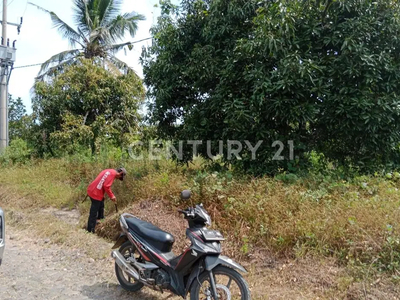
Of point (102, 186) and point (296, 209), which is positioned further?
point (102, 186)

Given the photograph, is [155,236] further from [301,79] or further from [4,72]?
[4,72]

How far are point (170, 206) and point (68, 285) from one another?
7.11 feet

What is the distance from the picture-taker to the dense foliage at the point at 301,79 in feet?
18.3

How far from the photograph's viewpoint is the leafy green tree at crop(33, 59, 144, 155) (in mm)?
11211

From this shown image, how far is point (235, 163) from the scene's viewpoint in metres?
6.58

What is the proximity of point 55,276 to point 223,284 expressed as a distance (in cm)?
234

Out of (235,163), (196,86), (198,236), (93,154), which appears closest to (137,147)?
(93,154)

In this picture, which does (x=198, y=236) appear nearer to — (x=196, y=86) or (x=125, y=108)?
(x=196, y=86)

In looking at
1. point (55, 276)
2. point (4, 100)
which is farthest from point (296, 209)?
point (4, 100)

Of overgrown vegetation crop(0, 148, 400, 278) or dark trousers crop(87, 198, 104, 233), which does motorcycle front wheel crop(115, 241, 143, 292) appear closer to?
overgrown vegetation crop(0, 148, 400, 278)

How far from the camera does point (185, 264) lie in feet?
11.0

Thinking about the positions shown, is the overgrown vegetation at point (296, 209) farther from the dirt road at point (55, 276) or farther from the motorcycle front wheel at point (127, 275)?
the motorcycle front wheel at point (127, 275)

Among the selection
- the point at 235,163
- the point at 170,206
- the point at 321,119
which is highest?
the point at 321,119

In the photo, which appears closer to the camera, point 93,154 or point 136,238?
point 136,238
